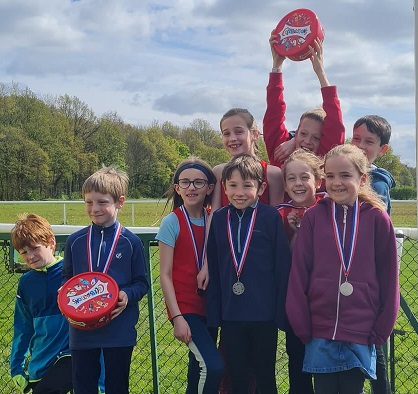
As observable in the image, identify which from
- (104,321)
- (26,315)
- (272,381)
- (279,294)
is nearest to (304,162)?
(279,294)

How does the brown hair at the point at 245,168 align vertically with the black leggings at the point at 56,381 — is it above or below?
above

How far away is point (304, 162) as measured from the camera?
3.58 metres

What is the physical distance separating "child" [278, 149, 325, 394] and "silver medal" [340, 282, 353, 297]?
52cm

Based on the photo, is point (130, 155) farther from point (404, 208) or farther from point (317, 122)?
point (317, 122)

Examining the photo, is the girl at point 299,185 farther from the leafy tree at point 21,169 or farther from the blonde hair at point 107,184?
the leafy tree at point 21,169

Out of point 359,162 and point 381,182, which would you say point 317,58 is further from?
point 359,162

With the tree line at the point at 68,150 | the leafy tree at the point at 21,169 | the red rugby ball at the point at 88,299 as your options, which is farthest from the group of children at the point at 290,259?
the leafy tree at the point at 21,169

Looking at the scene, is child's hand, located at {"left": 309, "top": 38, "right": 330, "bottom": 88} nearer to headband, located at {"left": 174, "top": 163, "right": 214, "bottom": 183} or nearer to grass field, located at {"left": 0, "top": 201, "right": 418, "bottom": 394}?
headband, located at {"left": 174, "top": 163, "right": 214, "bottom": 183}

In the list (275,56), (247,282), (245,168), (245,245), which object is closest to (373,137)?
(275,56)

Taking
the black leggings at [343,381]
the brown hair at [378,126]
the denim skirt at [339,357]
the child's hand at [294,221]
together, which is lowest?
the black leggings at [343,381]

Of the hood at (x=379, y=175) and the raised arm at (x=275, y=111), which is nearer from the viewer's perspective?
the hood at (x=379, y=175)

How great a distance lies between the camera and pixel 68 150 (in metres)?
54.1

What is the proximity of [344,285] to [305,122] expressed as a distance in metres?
1.41

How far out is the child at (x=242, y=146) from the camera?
383 cm
